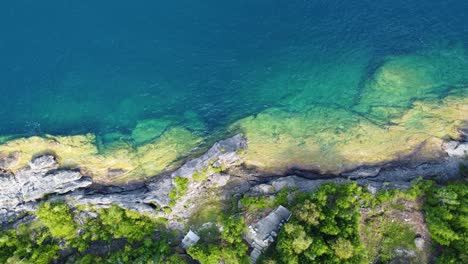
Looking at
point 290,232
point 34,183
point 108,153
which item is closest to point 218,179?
point 290,232

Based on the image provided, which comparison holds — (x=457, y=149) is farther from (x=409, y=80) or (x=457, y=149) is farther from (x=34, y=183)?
(x=34, y=183)

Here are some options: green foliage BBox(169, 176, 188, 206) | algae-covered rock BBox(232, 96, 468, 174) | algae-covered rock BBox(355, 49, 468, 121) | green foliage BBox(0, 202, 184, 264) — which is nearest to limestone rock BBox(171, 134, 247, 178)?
green foliage BBox(169, 176, 188, 206)

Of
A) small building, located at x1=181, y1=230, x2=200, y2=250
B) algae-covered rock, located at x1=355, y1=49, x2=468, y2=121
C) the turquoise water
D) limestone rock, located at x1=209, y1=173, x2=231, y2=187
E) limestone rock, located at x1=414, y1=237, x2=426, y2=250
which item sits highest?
Answer: the turquoise water

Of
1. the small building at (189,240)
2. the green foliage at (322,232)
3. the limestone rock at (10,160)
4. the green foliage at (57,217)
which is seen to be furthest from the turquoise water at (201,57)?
the green foliage at (322,232)

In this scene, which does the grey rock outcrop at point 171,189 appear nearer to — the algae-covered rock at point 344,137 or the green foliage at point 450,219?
the algae-covered rock at point 344,137

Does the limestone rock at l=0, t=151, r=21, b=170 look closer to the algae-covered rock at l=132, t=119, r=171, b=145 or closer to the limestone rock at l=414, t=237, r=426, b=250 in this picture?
the algae-covered rock at l=132, t=119, r=171, b=145

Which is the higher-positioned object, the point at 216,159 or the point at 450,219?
the point at 216,159

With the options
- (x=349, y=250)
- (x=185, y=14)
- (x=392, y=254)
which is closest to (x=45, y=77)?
(x=185, y=14)
